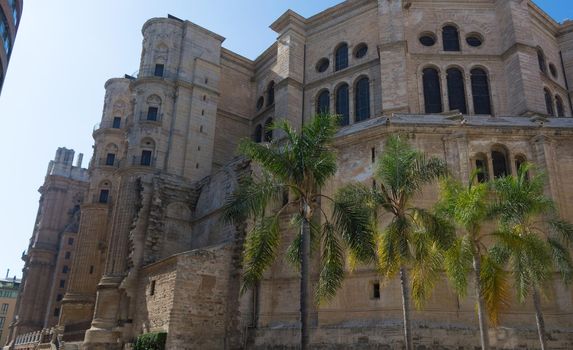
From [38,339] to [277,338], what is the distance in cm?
2568

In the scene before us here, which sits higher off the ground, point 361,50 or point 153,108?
point 361,50

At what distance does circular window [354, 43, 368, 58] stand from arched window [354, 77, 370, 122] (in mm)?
1969

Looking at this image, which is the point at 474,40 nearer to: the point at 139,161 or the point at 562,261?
the point at 562,261

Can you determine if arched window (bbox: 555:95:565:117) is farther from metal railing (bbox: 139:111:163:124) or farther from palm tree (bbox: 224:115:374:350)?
metal railing (bbox: 139:111:163:124)

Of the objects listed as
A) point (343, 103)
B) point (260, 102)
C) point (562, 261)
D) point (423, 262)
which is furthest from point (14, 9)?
point (562, 261)

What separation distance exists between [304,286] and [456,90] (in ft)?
69.8

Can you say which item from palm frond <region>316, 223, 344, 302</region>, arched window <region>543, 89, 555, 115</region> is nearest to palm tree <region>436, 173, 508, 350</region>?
palm frond <region>316, 223, 344, 302</region>

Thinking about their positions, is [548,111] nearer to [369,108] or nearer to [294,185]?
[369,108]

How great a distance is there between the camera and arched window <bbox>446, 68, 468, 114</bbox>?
31.7 m

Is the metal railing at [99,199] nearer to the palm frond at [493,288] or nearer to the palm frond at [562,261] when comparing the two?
the palm frond at [493,288]

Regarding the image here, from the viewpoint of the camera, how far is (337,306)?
2252 cm

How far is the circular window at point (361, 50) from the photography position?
1371 inches

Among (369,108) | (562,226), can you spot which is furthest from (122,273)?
(562,226)

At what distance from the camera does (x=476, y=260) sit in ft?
54.9
